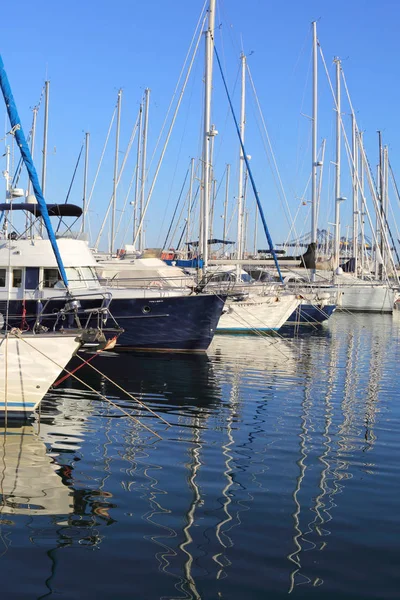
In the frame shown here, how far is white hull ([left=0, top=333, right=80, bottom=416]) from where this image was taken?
11539 mm

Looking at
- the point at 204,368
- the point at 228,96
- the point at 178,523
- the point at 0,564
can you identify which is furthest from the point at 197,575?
the point at 228,96

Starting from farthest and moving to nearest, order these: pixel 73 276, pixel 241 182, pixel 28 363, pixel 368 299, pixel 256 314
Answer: pixel 368 299 < pixel 241 182 < pixel 256 314 < pixel 73 276 < pixel 28 363

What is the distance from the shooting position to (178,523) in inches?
293

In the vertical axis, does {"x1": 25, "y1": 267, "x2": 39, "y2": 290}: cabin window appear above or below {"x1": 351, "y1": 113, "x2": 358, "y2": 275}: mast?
below

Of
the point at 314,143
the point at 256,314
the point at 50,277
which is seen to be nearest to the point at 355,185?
the point at 314,143

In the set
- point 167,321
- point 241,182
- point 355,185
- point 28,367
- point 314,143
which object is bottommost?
point 167,321

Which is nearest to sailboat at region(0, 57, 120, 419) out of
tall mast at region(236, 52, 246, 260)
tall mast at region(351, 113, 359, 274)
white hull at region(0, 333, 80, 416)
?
white hull at region(0, 333, 80, 416)

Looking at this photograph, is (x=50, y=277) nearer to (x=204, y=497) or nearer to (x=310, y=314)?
(x=204, y=497)

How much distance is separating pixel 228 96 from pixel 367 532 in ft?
90.1

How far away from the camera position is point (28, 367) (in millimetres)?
11695

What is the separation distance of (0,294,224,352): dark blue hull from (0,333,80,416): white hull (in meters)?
11.4

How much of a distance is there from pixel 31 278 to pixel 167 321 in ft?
15.3

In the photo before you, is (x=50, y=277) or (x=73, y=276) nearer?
(x=50, y=277)

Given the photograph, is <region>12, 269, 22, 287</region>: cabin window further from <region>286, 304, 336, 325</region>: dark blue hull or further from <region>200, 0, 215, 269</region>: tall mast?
<region>286, 304, 336, 325</region>: dark blue hull
